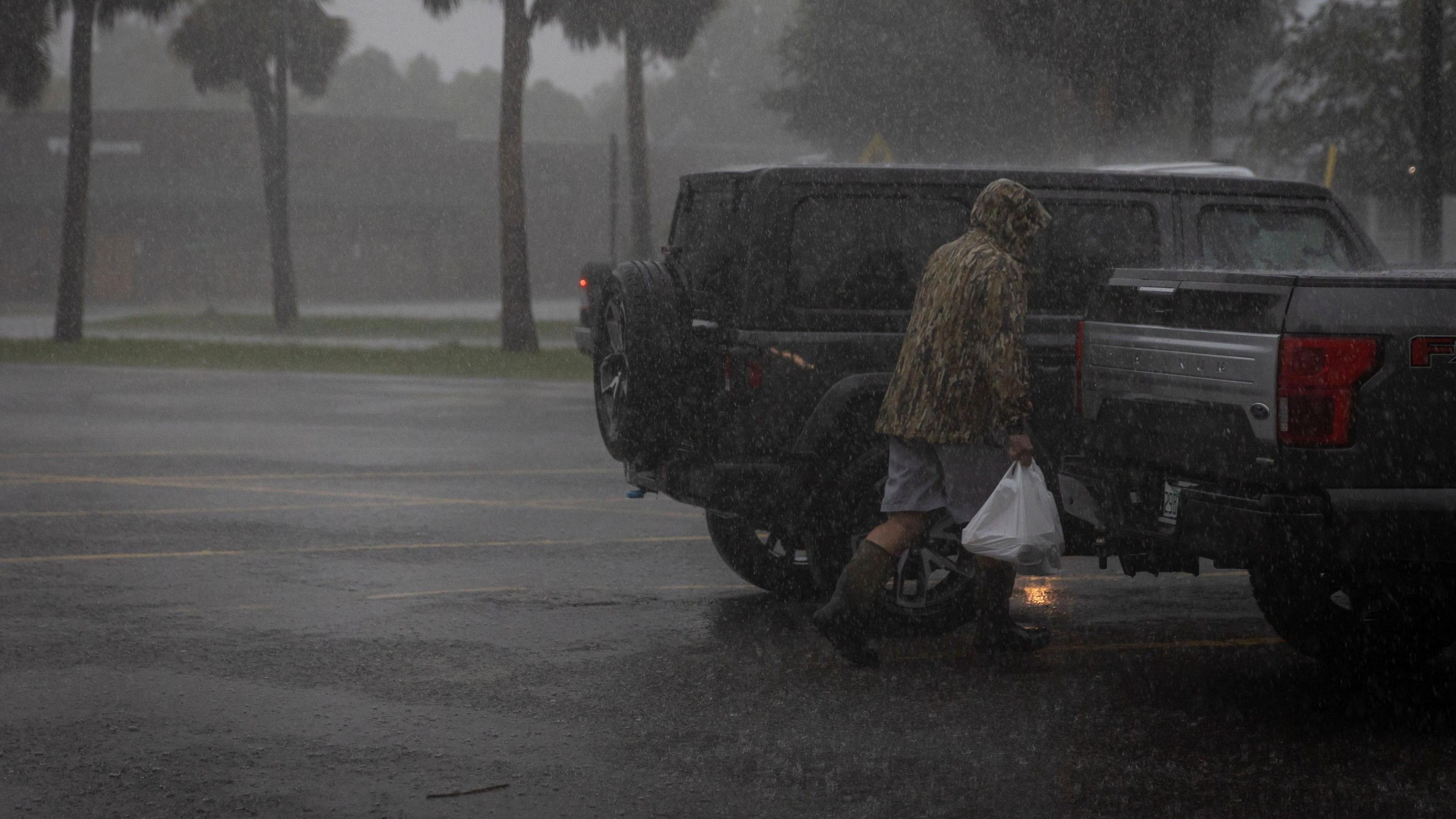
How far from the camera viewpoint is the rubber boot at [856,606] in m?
6.37

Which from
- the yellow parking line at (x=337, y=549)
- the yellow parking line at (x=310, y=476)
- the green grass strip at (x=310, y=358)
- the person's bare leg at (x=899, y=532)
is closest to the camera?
the person's bare leg at (x=899, y=532)

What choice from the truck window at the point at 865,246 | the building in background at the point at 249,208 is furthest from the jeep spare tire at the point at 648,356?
Result: the building in background at the point at 249,208

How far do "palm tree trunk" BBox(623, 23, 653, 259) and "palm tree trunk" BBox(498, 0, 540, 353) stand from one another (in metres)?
6.49

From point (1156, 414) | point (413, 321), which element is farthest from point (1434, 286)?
point (413, 321)

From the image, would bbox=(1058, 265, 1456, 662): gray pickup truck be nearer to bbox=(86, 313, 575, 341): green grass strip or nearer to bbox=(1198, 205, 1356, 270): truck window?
bbox=(1198, 205, 1356, 270): truck window

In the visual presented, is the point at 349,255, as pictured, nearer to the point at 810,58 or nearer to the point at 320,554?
the point at 810,58

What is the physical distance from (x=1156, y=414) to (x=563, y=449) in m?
8.24

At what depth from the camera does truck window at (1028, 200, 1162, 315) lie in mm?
7156

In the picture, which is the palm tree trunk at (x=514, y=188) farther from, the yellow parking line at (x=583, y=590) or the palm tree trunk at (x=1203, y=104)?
the yellow parking line at (x=583, y=590)

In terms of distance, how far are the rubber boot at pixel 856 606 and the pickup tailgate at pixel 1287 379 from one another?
1.14 m

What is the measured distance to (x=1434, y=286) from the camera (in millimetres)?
5316

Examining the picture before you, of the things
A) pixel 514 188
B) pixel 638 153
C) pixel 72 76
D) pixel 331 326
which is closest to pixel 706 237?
pixel 514 188

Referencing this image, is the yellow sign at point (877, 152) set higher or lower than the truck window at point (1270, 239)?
higher

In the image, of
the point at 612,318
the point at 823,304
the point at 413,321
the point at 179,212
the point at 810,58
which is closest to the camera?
the point at 823,304
